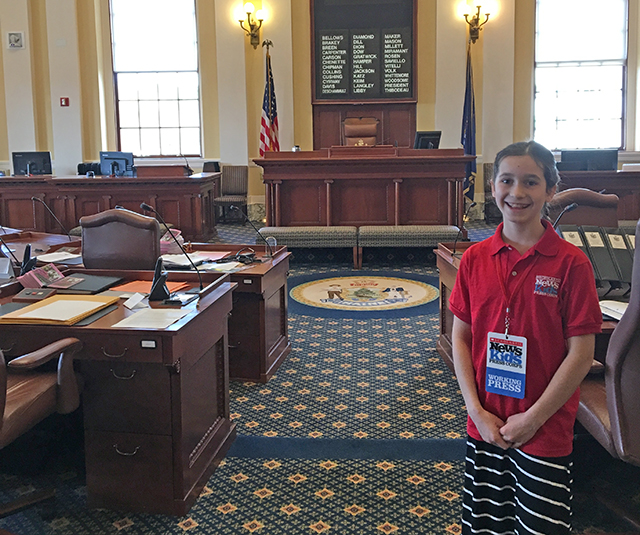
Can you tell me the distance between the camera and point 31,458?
277cm

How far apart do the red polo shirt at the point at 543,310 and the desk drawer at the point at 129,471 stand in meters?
1.28

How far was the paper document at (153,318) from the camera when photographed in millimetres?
2335

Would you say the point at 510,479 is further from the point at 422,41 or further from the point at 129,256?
the point at 422,41

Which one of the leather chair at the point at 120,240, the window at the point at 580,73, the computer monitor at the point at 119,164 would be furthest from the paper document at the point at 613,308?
the window at the point at 580,73

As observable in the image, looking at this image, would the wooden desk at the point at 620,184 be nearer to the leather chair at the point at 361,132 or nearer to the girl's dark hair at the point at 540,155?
the leather chair at the point at 361,132

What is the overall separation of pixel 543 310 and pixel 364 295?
4342mm

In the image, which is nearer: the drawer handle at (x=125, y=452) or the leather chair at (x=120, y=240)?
the drawer handle at (x=125, y=452)

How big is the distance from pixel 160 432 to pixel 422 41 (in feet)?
32.0

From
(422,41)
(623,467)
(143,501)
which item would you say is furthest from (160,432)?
(422,41)

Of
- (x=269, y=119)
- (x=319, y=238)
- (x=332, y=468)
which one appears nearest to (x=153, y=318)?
(x=332, y=468)

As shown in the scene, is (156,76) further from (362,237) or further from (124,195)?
(362,237)

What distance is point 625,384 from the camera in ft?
6.12

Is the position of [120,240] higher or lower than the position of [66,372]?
higher

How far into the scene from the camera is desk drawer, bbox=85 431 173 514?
2.38 meters
